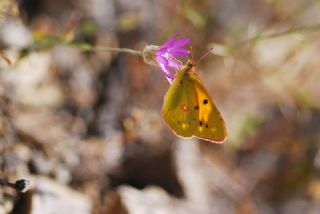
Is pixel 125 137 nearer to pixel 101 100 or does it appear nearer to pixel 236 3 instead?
pixel 101 100

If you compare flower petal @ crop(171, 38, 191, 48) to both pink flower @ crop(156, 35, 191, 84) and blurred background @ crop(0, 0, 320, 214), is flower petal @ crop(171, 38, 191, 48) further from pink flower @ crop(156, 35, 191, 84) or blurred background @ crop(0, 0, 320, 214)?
blurred background @ crop(0, 0, 320, 214)

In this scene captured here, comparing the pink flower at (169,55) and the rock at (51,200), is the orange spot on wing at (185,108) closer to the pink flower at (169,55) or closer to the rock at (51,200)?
the pink flower at (169,55)

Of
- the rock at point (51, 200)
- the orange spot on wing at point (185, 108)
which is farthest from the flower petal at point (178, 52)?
the rock at point (51, 200)

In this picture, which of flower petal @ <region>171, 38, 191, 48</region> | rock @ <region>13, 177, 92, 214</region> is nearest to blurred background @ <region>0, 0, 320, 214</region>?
rock @ <region>13, 177, 92, 214</region>

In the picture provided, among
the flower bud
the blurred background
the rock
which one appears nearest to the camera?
the flower bud

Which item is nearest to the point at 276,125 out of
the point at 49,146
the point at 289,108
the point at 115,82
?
the point at 289,108

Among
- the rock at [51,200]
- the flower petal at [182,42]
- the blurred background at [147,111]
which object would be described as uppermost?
the blurred background at [147,111]

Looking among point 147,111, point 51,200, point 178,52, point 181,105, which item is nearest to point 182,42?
point 178,52
